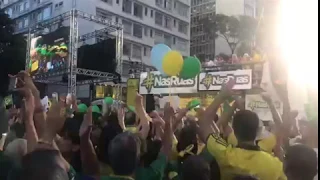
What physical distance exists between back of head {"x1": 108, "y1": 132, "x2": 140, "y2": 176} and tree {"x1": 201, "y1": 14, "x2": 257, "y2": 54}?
2247 cm

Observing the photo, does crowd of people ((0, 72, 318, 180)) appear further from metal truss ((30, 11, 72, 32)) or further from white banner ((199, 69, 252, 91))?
metal truss ((30, 11, 72, 32))

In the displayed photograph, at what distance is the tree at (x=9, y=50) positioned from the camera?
51.1 feet

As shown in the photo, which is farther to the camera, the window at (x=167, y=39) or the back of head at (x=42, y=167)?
the window at (x=167, y=39)

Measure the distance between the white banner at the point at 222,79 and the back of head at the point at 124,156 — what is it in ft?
28.1

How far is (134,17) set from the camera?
102ft

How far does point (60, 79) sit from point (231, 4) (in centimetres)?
1599

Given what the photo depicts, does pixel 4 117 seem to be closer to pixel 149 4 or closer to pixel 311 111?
pixel 311 111

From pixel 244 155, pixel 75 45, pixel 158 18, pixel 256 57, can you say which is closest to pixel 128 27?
pixel 158 18

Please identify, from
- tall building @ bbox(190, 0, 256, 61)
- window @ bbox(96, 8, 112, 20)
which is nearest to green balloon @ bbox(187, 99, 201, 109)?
window @ bbox(96, 8, 112, 20)

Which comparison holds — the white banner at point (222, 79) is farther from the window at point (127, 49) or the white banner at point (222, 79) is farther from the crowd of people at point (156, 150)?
the window at point (127, 49)

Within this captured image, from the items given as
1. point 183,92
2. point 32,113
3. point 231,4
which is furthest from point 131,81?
point 231,4

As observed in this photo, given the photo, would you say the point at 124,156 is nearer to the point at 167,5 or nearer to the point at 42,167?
the point at 42,167

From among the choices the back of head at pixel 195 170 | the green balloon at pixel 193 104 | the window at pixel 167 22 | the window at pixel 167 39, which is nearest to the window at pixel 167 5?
the window at pixel 167 22

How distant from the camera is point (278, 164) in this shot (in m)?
2.22
